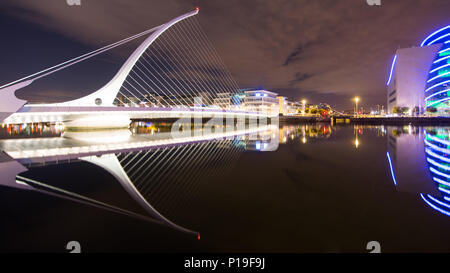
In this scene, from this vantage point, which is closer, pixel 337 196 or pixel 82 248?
pixel 82 248

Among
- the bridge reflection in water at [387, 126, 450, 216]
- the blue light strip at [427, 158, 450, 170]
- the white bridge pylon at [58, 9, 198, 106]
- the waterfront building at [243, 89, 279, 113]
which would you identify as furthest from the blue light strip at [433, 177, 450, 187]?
the waterfront building at [243, 89, 279, 113]

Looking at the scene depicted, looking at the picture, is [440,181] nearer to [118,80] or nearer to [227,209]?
[227,209]

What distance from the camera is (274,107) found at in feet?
304

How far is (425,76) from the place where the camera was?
6159 cm

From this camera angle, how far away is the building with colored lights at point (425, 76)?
54.2 m

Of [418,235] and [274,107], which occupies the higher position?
[274,107]

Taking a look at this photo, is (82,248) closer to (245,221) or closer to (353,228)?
(245,221)

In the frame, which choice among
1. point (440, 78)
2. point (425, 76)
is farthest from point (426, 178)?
point (425, 76)

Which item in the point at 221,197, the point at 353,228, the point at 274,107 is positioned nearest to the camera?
the point at 353,228

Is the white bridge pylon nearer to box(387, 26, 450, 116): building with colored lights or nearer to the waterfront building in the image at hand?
the waterfront building

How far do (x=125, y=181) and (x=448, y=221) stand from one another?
21.0 feet

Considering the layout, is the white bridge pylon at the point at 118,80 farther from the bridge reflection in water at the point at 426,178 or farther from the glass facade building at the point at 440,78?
the glass facade building at the point at 440,78
